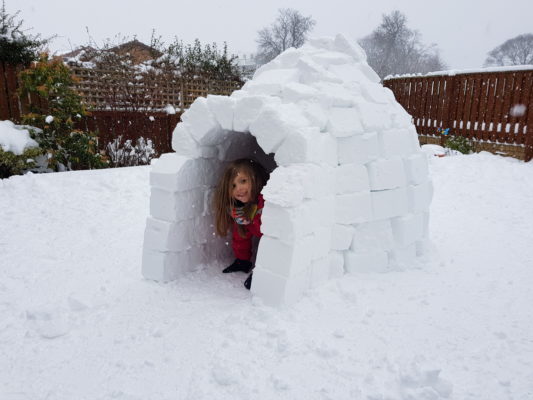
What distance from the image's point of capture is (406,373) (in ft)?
5.94

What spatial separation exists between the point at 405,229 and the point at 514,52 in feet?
174

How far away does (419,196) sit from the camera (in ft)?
10.4

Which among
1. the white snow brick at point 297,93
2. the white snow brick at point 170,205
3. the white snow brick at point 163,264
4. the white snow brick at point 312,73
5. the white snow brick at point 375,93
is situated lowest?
the white snow brick at point 163,264

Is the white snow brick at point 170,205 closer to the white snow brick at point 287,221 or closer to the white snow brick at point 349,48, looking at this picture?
the white snow brick at point 287,221

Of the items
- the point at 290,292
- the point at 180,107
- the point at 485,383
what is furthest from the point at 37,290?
the point at 180,107

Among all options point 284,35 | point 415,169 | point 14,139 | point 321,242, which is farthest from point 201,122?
point 284,35

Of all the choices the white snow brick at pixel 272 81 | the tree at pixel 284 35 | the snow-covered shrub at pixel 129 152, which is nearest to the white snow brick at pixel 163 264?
the white snow brick at pixel 272 81

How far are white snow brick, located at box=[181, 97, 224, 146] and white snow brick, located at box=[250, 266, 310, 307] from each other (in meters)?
1.05

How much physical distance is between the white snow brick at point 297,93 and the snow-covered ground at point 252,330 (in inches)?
53.7

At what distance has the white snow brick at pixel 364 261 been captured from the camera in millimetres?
2865

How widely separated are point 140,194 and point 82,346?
11.0 ft

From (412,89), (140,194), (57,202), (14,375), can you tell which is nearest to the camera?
(14,375)

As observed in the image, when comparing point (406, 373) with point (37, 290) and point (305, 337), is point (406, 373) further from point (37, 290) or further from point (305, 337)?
point (37, 290)

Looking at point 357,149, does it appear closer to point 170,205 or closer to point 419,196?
point 419,196
